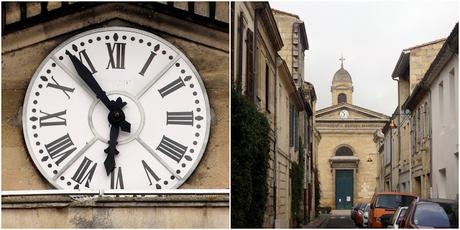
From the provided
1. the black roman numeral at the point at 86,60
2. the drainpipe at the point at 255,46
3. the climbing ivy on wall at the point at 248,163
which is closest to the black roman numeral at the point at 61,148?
the black roman numeral at the point at 86,60

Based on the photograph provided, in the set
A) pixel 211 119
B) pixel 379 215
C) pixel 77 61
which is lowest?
pixel 379 215

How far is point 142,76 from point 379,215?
5.73m

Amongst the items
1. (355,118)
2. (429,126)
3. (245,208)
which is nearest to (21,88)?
(245,208)

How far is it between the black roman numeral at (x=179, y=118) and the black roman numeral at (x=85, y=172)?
453 mm

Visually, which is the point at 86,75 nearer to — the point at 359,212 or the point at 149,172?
the point at 149,172

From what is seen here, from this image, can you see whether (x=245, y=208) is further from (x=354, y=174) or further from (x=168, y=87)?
(x=354, y=174)

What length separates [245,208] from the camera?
4320 mm

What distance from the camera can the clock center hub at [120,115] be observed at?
4102mm

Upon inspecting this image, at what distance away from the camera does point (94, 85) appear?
13.6 ft

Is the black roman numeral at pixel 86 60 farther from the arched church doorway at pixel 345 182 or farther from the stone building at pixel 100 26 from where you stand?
the arched church doorway at pixel 345 182

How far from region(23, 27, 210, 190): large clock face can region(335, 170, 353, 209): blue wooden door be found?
1683 millimetres

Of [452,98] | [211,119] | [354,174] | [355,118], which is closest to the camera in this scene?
[211,119]

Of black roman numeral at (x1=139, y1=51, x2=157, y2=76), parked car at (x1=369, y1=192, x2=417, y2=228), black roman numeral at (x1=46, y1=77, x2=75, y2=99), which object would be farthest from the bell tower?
parked car at (x1=369, y1=192, x2=417, y2=228)

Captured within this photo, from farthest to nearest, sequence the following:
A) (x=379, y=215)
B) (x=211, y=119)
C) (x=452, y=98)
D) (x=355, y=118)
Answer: (x=379, y=215) → (x=355, y=118) → (x=452, y=98) → (x=211, y=119)
